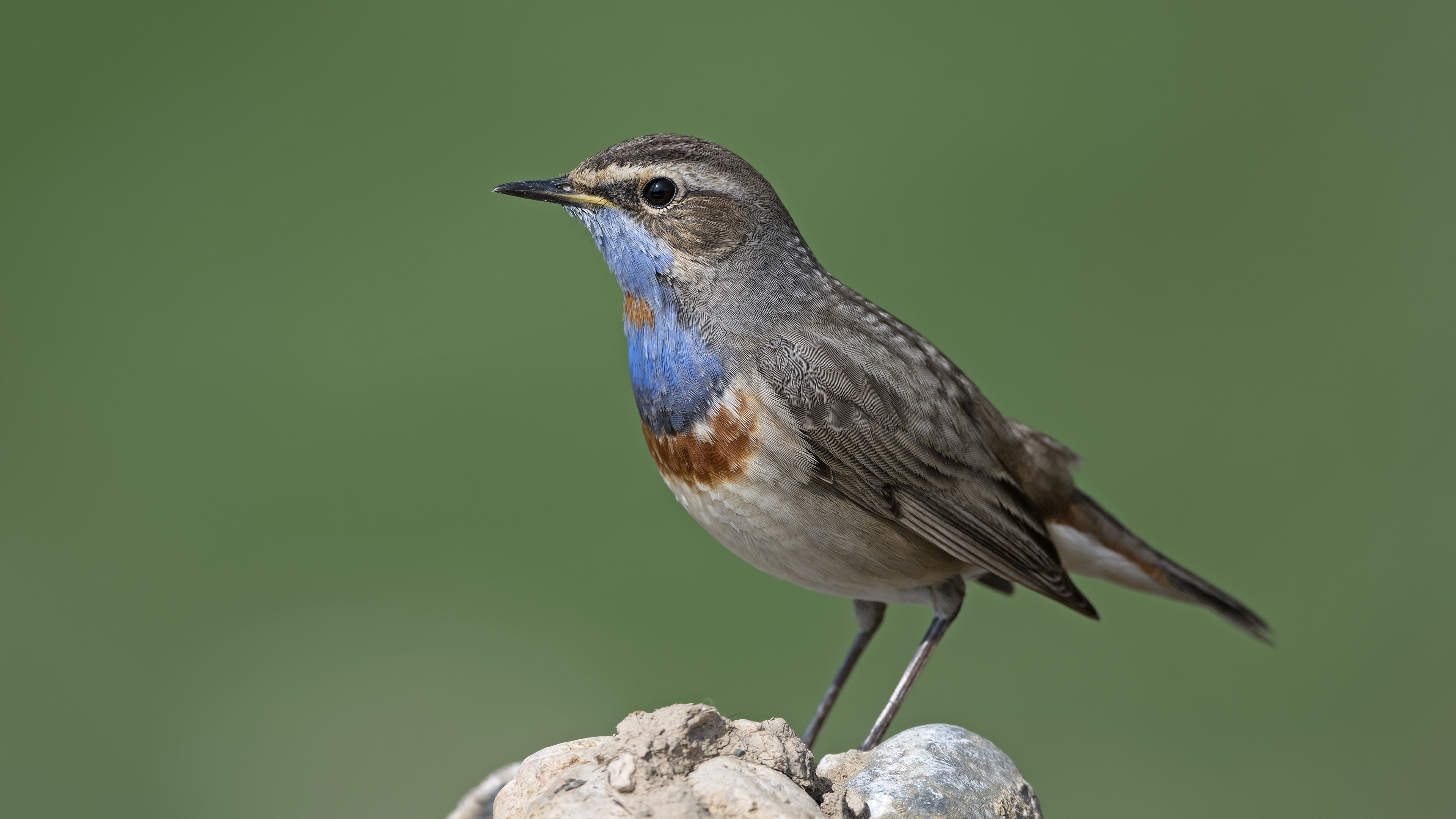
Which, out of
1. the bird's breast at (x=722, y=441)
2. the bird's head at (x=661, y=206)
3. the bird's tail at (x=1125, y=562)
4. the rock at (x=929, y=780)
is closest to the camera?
the rock at (x=929, y=780)

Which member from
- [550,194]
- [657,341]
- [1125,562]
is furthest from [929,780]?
[550,194]

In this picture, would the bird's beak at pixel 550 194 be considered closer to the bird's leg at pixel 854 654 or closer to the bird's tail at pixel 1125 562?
the bird's leg at pixel 854 654

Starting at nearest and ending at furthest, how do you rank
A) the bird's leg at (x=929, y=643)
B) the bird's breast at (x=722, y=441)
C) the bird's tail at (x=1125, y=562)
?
the bird's breast at (x=722, y=441)
the bird's leg at (x=929, y=643)
the bird's tail at (x=1125, y=562)

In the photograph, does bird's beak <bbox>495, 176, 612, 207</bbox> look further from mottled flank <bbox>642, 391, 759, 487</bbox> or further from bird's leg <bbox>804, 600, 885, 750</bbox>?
bird's leg <bbox>804, 600, 885, 750</bbox>

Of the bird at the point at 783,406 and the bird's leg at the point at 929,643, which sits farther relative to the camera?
the bird's leg at the point at 929,643

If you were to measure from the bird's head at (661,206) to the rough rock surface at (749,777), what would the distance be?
1.56 m

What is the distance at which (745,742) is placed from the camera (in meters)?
3.02

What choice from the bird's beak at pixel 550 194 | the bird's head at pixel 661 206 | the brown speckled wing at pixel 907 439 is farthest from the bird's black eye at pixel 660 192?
the brown speckled wing at pixel 907 439

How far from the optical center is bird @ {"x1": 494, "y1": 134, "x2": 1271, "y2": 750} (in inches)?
153

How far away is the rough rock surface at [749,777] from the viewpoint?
2.71 metres

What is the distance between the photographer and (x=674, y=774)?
2.89m

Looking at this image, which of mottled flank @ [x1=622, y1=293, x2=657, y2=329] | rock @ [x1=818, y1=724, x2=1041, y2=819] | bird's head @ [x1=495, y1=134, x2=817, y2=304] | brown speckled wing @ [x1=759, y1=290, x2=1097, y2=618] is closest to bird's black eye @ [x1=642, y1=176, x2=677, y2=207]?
bird's head @ [x1=495, y1=134, x2=817, y2=304]

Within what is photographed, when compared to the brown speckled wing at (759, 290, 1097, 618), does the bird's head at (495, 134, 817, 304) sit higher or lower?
higher

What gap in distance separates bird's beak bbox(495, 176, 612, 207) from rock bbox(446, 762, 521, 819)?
195 cm
